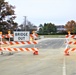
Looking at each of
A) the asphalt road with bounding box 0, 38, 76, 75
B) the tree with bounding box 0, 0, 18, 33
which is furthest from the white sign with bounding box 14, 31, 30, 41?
the tree with bounding box 0, 0, 18, 33

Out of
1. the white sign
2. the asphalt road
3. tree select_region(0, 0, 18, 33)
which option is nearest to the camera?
the asphalt road

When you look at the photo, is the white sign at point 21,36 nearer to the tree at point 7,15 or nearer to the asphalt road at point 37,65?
the asphalt road at point 37,65

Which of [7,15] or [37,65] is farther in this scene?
[7,15]

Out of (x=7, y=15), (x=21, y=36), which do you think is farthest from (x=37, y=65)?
→ (x=7, y=15)

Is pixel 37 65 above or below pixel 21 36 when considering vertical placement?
below

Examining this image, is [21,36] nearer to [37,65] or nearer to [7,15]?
[37,65]

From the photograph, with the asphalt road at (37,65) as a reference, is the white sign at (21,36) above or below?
above

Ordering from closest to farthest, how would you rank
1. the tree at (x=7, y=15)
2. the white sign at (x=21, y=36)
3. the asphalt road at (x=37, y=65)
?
the asphalt road at (x=37, y=65)
the white sign at (x=21, y=36)
the tree at (x=7, y=15)

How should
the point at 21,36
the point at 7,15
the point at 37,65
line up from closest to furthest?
the point at 37,65 < the point at 21,36 < the point at 7,15

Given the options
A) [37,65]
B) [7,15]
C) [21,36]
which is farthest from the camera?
[7,15]

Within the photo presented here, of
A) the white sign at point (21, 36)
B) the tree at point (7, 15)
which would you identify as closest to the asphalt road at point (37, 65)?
the white sign at point (21, 36)

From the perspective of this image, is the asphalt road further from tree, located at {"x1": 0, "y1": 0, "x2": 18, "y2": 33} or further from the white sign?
tree, located at {"x1": 0, "y1": 0, "x2": 18, "y2": 33}

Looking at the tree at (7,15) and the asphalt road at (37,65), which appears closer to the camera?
the asphalt road at (37,65)

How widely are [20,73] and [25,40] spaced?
35.7 feet
